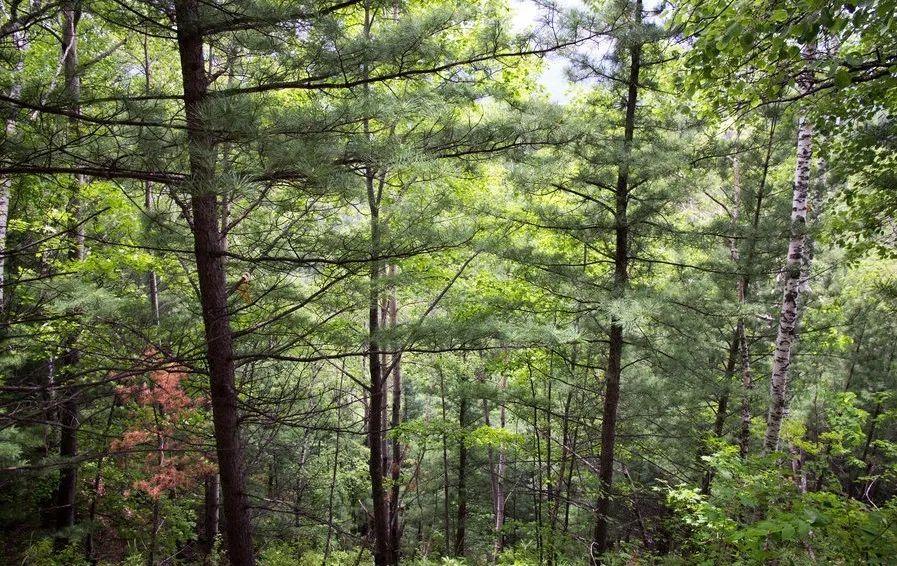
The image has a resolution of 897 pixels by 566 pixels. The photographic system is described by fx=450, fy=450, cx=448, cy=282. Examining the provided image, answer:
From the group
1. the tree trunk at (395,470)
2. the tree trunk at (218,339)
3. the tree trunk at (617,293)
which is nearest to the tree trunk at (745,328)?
the tree trunk at (617,293)

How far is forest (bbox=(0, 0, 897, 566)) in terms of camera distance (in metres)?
3.27

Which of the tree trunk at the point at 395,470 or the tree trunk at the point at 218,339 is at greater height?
the tree trunk at the point at 218,339

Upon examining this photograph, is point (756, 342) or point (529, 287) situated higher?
point (529, 287)

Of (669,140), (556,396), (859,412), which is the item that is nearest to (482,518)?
(556,396)

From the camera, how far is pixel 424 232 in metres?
4.70

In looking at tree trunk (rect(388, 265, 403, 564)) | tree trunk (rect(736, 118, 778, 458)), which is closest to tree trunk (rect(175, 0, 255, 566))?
tree trunk (rect(388, 265, 403, 564))

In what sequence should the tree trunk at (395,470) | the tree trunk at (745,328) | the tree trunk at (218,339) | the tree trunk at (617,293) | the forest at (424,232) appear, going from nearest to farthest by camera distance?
the forest at (424,232) → the tree trunk at (218,339) → the tree trunk at (617,293) → the tree trunk at (745,328) → the tree trunk at (395,470)

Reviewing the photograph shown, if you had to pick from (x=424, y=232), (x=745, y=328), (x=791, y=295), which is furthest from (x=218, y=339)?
(x=745, y=328)

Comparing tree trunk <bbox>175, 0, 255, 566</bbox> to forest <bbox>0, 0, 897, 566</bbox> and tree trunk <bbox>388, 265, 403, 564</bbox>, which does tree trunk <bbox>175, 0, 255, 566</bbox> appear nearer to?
forest <bbox>0, 0, 897, 566</bbox>

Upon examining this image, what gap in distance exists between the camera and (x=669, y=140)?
634 cm

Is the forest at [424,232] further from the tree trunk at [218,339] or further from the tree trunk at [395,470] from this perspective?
the tree trunk at [395,470]

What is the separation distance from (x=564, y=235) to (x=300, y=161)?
17.8 feet

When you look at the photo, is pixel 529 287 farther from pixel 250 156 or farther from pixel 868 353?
pixel 868 353

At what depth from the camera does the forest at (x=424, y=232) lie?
327 centimetres
